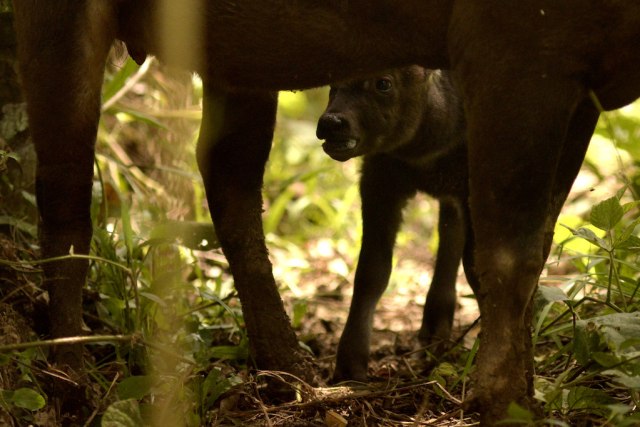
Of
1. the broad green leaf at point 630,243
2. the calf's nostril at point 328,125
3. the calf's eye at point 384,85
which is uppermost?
the calf's eye at point 384,85

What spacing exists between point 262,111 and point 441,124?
1.04 m

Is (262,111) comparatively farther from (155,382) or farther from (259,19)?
(155,382)

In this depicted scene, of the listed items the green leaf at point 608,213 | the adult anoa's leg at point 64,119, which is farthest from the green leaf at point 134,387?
the green leaf at point 608,213

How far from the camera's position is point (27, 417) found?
3.02 m

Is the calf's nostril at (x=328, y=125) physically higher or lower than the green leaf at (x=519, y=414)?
higher

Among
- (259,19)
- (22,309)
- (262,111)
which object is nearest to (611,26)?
(259,19)

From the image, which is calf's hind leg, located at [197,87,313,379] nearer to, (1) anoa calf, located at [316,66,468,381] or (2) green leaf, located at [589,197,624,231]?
(1) anoa calf, located at [316,66,468,381]

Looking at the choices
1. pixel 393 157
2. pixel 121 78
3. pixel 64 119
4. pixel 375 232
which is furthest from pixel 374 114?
pixel 64 119

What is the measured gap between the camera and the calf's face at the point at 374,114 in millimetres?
4148

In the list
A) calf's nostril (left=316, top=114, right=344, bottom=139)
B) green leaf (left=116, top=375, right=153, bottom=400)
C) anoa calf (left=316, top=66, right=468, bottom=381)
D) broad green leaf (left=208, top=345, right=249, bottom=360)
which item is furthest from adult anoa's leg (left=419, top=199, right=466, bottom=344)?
green leaf (left=116, top=375, right=153, bottom=400)

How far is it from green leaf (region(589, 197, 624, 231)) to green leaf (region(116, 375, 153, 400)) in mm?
1774

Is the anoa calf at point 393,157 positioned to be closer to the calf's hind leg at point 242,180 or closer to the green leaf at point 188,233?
the calf's hind leg at point 242,180

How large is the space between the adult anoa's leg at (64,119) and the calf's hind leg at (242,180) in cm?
65

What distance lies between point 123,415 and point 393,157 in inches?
88.8
